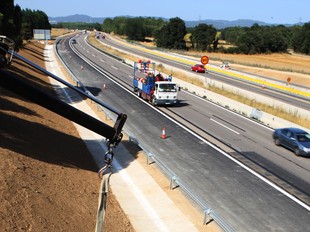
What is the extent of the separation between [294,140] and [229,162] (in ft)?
17.1

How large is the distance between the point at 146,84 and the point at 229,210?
2239cm

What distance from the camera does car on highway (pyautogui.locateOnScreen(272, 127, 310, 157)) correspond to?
69.3 ft

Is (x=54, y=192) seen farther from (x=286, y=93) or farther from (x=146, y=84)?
(x=286, y=93)

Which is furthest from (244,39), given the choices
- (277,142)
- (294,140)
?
(294,140)

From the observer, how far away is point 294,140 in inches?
861

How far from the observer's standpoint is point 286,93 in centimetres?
5203

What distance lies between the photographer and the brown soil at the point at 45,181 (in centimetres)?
958

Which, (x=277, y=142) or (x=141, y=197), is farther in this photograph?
(x=277, y=142)

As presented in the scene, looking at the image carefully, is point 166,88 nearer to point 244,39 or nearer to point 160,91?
point 160,91

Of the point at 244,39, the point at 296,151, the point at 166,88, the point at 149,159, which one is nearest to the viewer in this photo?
the point at 149,159

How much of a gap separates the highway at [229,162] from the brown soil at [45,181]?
4.18 meters

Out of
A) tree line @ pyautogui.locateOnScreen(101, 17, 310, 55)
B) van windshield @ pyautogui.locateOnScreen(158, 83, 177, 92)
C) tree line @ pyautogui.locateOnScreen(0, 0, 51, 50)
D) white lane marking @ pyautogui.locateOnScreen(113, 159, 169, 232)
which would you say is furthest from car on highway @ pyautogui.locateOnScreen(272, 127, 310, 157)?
tree line @ pyautogui.locateOnScreen(101, 17, 310, 55)

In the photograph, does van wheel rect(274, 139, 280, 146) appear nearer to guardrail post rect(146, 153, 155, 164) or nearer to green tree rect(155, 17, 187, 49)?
guardrail post rect(146, 153, 155, 164)

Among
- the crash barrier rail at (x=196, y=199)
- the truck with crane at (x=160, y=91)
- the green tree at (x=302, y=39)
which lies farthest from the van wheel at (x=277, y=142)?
the green tree at (x=302, y=39)
